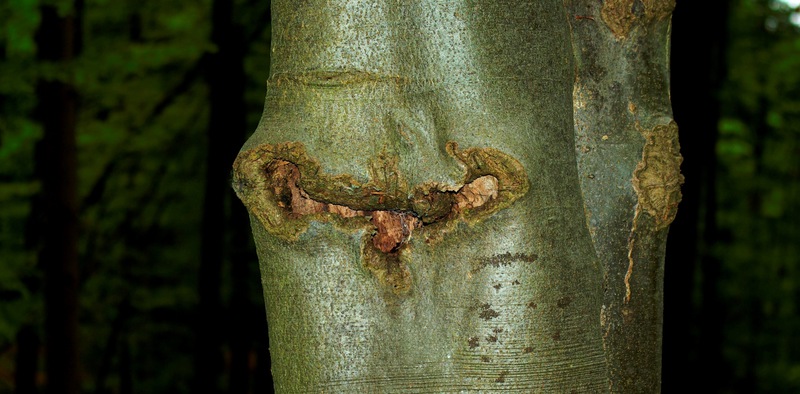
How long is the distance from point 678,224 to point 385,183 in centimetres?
405

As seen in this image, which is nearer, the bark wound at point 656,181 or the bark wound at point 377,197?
the bark wound at point 377,197

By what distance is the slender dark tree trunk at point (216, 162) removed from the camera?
6527 mm

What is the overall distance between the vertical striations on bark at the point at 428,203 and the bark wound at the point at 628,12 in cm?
33

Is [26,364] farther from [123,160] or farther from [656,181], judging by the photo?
[656,181]

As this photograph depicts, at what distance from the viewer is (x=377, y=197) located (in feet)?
3.45

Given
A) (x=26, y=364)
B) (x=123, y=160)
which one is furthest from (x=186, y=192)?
(x=26, y=364)

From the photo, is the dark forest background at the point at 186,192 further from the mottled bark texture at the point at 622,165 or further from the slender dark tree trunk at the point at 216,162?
the mottled bark texture at the point at 622,165

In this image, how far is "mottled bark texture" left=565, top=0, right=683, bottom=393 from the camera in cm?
138

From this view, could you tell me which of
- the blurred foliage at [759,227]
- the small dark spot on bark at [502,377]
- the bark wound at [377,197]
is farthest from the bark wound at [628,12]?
the blurred foliage at [759,227]

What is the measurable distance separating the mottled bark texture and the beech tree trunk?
257 millimetres

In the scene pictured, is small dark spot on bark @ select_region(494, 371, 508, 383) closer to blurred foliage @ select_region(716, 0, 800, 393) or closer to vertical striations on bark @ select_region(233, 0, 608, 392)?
vertical striations on bark @ select_region(233, 0, 608, 392)

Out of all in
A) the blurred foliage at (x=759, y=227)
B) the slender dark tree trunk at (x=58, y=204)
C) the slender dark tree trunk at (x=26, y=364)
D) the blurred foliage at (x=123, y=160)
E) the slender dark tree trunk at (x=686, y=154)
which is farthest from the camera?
the blurred foliage at (x=759, y=227)

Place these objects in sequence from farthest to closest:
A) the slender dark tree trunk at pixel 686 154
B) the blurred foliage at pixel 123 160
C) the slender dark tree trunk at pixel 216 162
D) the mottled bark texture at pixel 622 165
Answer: the slender dark tree trunk at pixel 216 162 → the blurred foliage at pixel 123 160 → the slender dark tree trunk at pixel 686 154 → the mottled bark texture at pixel 622 165

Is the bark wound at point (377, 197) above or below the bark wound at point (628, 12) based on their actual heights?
below
